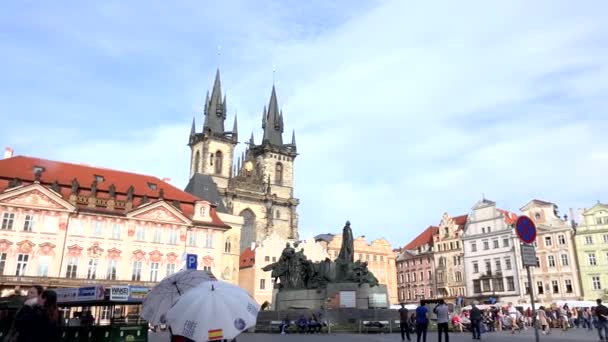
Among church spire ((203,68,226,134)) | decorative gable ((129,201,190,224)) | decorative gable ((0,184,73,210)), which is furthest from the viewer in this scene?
church spire ((203,68,226,134))

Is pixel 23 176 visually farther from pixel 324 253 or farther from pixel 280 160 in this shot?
pixel 280 160

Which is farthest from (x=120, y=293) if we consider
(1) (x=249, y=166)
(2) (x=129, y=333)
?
(1) (x=249, y=166)

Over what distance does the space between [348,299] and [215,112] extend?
2962 inches

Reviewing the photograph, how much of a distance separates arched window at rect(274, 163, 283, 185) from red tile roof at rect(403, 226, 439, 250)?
28757 mm

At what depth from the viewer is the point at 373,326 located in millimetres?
19094

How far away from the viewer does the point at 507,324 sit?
87.9 feet

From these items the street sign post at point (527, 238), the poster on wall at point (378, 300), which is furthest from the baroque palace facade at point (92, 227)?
the street sign post at point (527, 238)

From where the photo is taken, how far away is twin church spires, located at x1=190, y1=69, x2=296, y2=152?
89.9 metres

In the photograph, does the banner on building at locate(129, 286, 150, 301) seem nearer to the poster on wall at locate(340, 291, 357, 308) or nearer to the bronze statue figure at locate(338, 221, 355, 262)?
the poster on wall at locate(340, 291, 357, 308)

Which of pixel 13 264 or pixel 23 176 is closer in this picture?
pixel 13 264

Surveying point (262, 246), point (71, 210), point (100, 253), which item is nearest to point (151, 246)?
point (100, 253)

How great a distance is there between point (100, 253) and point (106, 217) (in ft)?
9.72

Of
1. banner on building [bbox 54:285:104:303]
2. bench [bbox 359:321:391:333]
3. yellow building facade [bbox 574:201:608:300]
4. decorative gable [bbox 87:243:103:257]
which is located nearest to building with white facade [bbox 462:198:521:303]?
yellow building facade [bbox 574:201:608:300]

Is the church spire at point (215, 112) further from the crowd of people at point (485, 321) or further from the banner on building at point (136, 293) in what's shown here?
the banner on building at point (136, 293)
